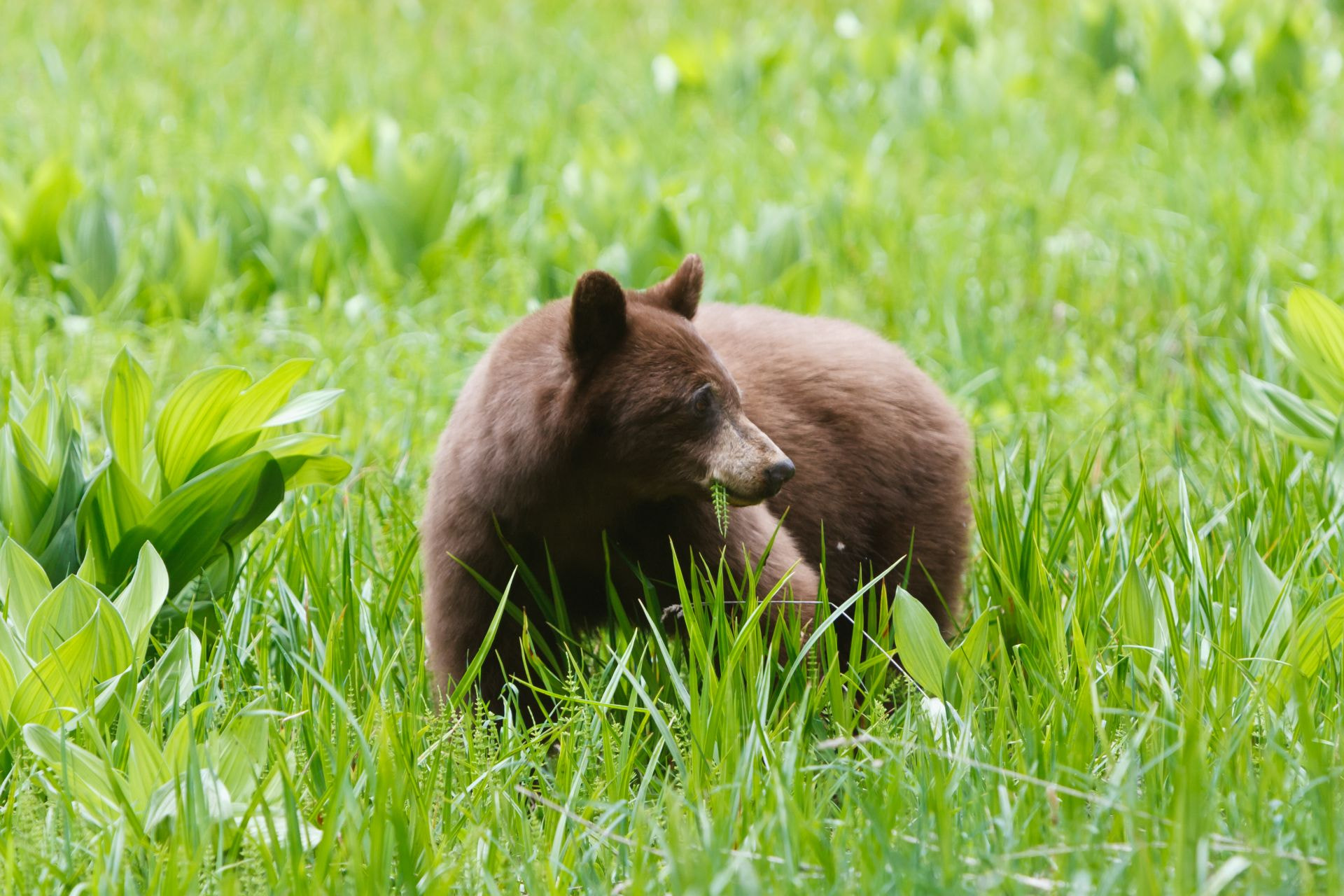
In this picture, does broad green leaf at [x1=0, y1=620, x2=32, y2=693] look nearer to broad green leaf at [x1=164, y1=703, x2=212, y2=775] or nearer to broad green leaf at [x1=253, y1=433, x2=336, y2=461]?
broad green leaf at [x1=164, y1=703, x2=212, y2=775]

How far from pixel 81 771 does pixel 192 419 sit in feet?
3.21

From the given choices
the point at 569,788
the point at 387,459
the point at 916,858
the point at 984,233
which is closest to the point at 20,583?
the point at 569,788

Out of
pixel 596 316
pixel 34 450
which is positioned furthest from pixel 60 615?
pixel 596 316

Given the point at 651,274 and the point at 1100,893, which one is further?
the point at 651,274

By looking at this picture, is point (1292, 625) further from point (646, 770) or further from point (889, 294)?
point (889, 294)

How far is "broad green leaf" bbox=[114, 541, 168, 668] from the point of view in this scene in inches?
98.7

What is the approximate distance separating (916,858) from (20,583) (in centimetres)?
165

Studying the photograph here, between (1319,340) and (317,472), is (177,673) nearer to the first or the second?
(317,472)

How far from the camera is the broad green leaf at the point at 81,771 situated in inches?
82.7

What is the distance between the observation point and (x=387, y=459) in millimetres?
3852

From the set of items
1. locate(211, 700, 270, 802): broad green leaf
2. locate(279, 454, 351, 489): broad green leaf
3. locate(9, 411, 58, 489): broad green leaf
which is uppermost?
locate(9, 411, 58, 489): broad green leaf

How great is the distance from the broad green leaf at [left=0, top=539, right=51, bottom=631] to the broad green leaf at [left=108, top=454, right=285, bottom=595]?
242 millimetres

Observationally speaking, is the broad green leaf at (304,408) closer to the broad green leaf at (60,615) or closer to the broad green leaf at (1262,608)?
the broad green leaf at (60,615)

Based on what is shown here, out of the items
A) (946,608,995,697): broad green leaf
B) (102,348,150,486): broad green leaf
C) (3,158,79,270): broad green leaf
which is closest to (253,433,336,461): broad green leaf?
(102,348,150,486): broad green leaf
